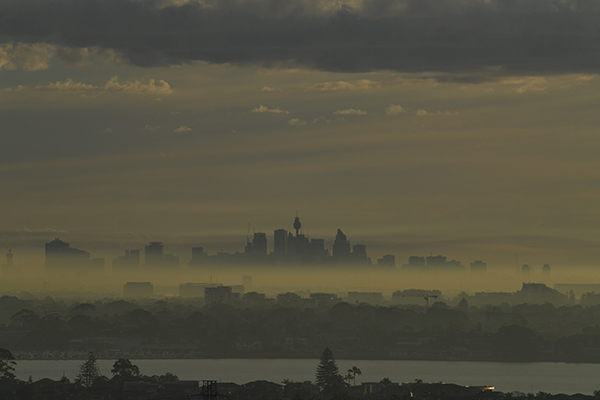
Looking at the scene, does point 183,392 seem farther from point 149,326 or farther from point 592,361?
point 149,326

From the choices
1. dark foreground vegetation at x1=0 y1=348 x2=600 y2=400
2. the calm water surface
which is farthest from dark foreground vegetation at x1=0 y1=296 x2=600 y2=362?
dark foreground vegetation at x1=0 y1=348 x2=600 y2=400

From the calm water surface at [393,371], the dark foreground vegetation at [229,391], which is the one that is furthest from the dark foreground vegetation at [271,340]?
the dark foreground vegetation at [229,391]

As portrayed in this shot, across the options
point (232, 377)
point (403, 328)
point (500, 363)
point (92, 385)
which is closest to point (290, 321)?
point (403, 328)

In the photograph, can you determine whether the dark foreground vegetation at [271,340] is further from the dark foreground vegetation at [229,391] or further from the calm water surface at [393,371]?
the dark foreground vegetation at [229,391]

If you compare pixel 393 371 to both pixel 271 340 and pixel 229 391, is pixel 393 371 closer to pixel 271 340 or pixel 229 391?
pixel 271 340

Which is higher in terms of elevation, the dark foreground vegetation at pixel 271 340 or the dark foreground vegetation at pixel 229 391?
the dark foreground vegetation at pixel 271 340

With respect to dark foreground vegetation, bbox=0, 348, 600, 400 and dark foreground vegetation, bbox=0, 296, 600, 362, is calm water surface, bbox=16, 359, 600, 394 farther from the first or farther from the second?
dark foreground vegetation, bbox=0, 348, 600, 400

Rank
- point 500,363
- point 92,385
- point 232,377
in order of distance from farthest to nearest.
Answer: point 500,363
point 232,377
point 92,385

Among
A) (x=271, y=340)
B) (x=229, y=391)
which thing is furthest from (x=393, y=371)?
(x=229, y=391)
